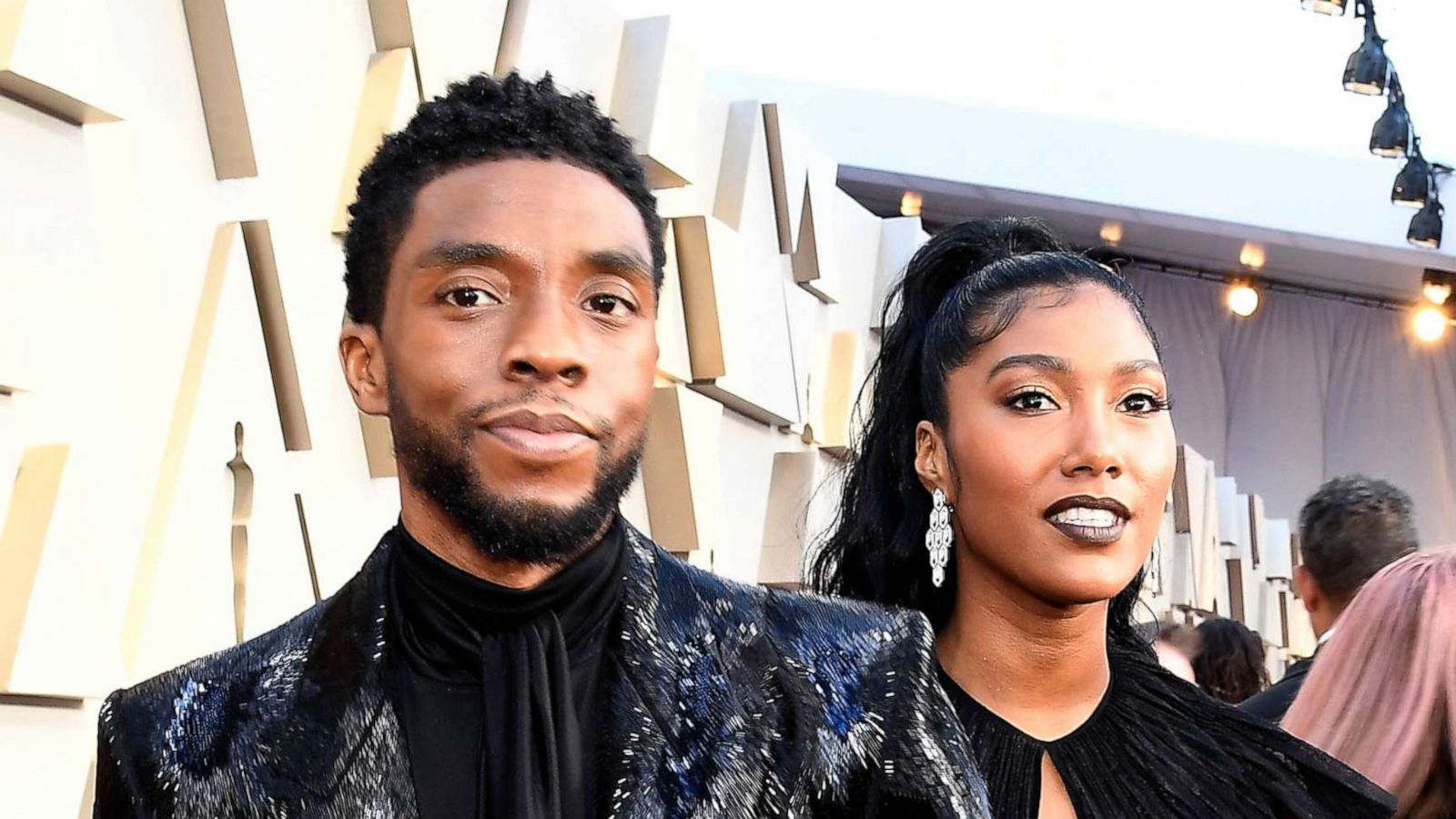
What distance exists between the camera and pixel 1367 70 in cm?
713

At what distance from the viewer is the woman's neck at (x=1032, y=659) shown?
6.38 feet

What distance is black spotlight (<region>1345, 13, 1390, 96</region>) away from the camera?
7125mm

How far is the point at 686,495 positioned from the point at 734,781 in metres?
1.96

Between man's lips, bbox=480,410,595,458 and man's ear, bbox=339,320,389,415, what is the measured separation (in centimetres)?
16

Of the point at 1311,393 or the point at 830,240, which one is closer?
the point at 830,240

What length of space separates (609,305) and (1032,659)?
85cm

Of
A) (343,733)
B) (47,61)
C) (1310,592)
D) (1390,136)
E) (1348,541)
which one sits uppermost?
(1390,136)

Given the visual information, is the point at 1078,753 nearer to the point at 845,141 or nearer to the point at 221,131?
the point at 221,131

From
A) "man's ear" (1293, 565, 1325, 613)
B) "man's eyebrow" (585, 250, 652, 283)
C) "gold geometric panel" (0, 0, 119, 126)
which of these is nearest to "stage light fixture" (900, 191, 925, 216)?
"man's ear" (1293, 565, 1325, 613)

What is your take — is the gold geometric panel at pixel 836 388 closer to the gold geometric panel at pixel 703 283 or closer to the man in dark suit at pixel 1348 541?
the gold geometric panel at pixel 703 283

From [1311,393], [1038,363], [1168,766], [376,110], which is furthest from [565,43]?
[1311,393]

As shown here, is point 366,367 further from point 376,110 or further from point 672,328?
point 672,328

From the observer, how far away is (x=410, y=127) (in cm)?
140

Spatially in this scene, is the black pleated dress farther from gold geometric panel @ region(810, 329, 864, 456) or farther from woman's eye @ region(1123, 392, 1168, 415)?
gold geometric panel @ region(810, 329, 864, 456)
